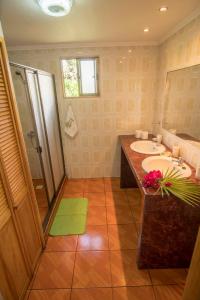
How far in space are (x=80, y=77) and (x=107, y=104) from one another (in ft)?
2.02

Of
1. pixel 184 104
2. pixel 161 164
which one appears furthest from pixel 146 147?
pixel 184 104

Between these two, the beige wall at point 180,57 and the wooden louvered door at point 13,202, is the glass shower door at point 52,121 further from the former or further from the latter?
the beige wall at point 180,57

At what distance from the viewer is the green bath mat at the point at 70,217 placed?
80.1 inches

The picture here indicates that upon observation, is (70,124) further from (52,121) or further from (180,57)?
(180,57)

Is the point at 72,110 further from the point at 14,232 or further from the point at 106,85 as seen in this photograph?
the point at 14,232

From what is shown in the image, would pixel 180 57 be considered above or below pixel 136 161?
above

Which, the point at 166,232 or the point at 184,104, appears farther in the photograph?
the point at 184,104

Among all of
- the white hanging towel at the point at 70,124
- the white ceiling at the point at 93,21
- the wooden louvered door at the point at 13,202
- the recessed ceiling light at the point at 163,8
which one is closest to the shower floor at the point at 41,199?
the wooden louvered door at the point at 13,202

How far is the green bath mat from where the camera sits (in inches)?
80.1

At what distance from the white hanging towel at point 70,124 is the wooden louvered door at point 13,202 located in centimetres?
146

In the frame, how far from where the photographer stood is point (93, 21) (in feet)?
5.40

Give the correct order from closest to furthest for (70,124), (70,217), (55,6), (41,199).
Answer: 1. (55,6)
2. (70,217)
3. (41,199)
4. (70,124)

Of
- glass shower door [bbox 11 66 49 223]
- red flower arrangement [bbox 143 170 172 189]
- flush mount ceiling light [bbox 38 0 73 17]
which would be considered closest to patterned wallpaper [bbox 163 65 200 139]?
red flower arrangement [bbox 143 170 172 189]

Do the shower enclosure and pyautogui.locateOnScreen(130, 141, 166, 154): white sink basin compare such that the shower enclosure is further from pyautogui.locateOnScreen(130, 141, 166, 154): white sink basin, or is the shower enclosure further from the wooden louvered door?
pyautogui.locateOnScreen(130, 141, 166, 154): white sink basin
